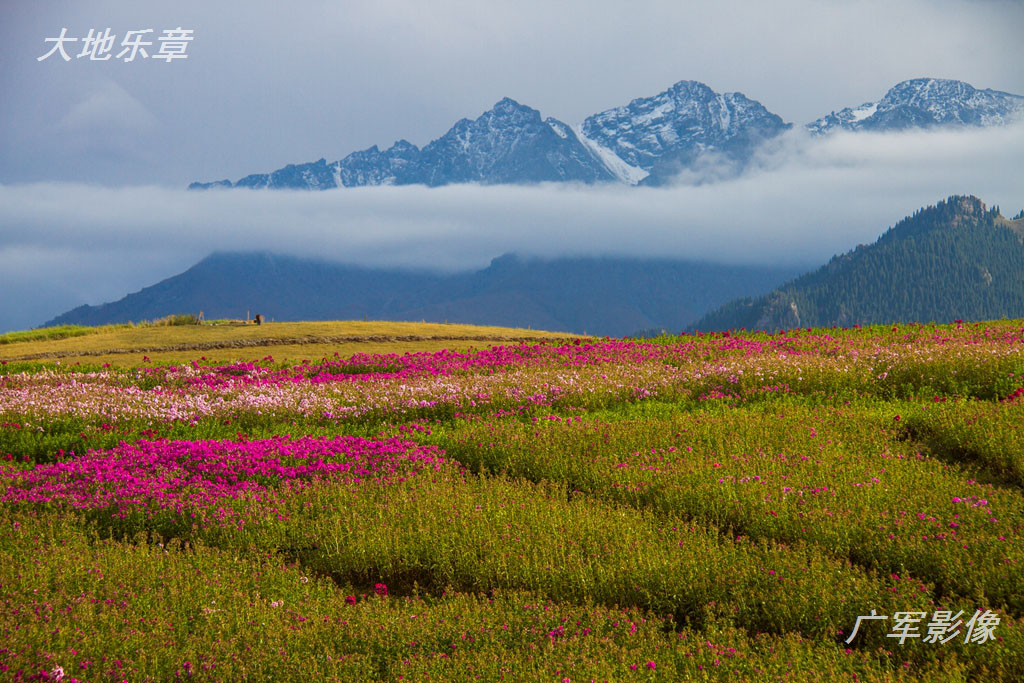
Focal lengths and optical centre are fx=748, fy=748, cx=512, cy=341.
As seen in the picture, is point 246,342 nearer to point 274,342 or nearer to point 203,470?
point 274,342

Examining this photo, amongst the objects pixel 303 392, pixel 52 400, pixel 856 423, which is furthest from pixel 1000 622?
pixel 52 400

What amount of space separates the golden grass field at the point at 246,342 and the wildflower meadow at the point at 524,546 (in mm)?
10119

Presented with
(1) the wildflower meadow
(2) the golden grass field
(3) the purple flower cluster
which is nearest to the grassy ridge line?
(2) the golden grass field

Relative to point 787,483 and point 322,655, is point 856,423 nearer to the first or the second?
point 787,483

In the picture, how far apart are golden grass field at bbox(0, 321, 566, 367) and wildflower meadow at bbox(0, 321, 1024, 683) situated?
10.1 metres

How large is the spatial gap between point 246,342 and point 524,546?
21.5 metres

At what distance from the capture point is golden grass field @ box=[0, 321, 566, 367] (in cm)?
2327

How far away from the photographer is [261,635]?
5109 mm

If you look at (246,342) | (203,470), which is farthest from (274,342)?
(203,470)

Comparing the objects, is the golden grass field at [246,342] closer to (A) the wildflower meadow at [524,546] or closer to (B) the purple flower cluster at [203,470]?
(A) the wildflower meadow at [524,546]

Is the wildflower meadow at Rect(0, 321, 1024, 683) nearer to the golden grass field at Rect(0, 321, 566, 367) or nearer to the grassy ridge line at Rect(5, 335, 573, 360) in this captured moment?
the golden grass field at Rect(0, 321, 566, 367)

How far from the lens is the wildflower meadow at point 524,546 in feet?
15.8

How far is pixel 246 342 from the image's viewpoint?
84.7 ft

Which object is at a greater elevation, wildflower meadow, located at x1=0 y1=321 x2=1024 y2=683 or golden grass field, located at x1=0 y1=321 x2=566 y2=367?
golden grass field, located at x1=0 y1=321 x2=566 y2=367
